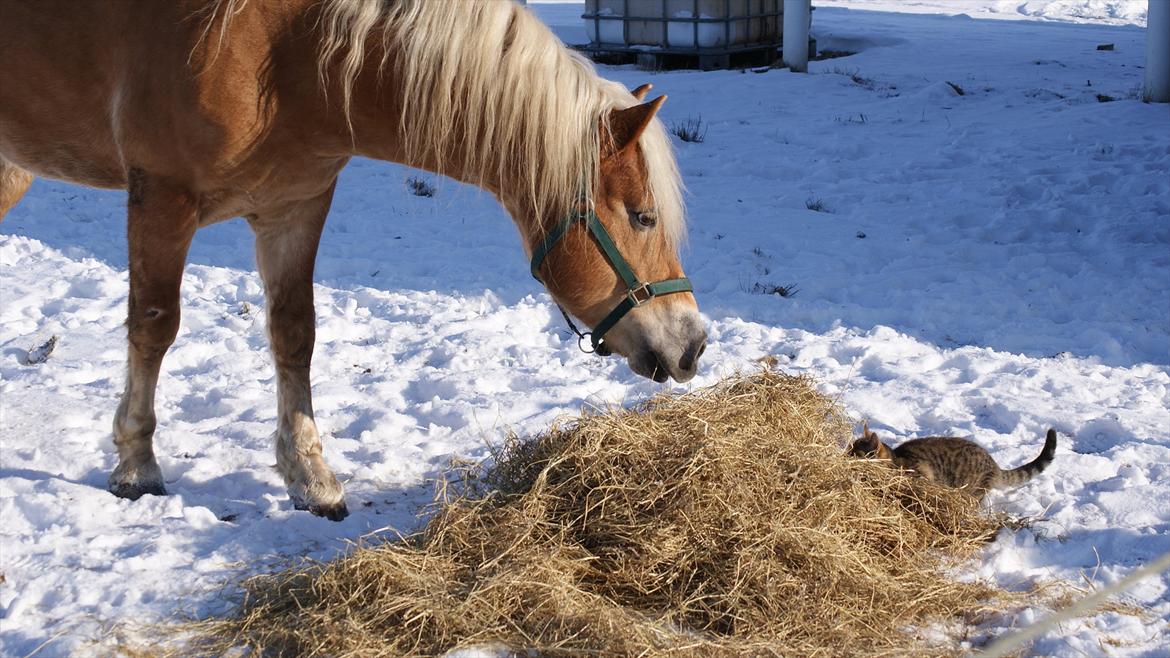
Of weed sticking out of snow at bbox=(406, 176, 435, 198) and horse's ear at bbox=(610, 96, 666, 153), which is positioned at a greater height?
horse's ear at bbox=(610, 96, 666, 153)

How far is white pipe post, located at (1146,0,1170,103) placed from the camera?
9.47 metres

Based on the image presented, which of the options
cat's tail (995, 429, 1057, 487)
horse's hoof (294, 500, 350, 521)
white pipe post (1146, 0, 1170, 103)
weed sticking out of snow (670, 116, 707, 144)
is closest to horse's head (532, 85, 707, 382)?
horse's hoof (294, 500, 350, 521)

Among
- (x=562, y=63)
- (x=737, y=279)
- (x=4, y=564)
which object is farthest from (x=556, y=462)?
(x=737, y=279)

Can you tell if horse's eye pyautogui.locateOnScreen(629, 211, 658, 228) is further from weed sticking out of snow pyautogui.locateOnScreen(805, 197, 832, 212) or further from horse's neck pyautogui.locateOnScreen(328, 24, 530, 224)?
weed sticking out of snow pyautogui.locateOnScreen(805, 197, 832, 212)

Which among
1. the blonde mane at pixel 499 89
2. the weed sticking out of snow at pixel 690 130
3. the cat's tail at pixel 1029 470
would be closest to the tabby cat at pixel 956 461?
the cat's tail at pixel 1029 470

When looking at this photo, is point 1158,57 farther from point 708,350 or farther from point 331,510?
point 331,510

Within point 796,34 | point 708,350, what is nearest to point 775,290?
point 708,350

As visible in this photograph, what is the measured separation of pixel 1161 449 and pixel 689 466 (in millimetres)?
1854

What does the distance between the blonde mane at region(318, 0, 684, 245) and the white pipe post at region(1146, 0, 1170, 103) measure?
330 inches

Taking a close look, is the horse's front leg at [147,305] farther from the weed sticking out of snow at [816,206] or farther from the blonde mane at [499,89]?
the weed sticking out of snow at [816,206]

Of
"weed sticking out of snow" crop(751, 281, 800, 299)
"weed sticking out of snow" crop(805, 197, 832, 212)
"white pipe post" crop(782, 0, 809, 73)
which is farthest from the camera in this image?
"white pipe post" crop(782, 0, 809, 73)

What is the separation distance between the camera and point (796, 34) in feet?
37.0

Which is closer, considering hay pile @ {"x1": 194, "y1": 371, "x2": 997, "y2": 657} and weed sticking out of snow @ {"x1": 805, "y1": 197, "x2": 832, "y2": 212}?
hay pile @ {"x1": 194, "y1": 371, "x2": 997, "y2": 657}

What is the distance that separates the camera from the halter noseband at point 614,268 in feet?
9.32
